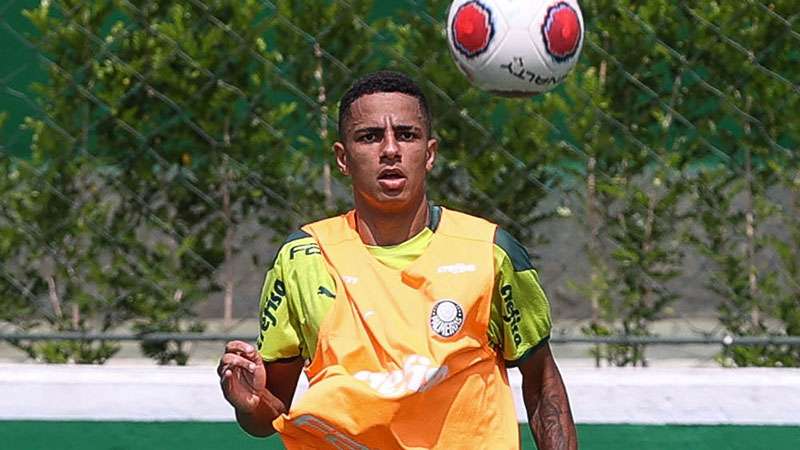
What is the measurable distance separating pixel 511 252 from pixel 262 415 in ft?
1.91

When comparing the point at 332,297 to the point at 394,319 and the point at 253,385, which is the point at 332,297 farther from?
the point at 253,385

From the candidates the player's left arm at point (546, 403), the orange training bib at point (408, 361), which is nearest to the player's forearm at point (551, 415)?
the player's left arm at point (546, 403)

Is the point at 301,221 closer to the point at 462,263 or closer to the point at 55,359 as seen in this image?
the point at 55,359

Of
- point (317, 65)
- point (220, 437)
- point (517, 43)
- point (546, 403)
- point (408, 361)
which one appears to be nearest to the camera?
point (408, 361)

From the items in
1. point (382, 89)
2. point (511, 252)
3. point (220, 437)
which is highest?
point (382, 89)

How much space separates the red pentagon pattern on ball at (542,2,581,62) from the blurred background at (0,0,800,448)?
0.86 m

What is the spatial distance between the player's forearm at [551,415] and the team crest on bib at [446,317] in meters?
0.30

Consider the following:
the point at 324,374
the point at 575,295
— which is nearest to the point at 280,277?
the point at 324,374

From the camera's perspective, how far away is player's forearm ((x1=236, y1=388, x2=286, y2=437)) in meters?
2.88

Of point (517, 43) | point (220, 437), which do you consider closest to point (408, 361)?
point (517, 43)

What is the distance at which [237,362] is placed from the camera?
2.72m

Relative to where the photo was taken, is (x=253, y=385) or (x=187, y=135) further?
(x=187, y=135)

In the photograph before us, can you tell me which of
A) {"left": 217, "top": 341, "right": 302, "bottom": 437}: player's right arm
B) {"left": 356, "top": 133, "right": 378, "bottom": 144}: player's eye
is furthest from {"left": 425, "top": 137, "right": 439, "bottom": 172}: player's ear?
{"left": 217, "top": 341, "right": 302, "bottom": 437}: player's right arm

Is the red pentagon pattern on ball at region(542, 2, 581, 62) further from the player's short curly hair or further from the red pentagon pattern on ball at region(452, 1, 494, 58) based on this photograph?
the player's short curly hair
